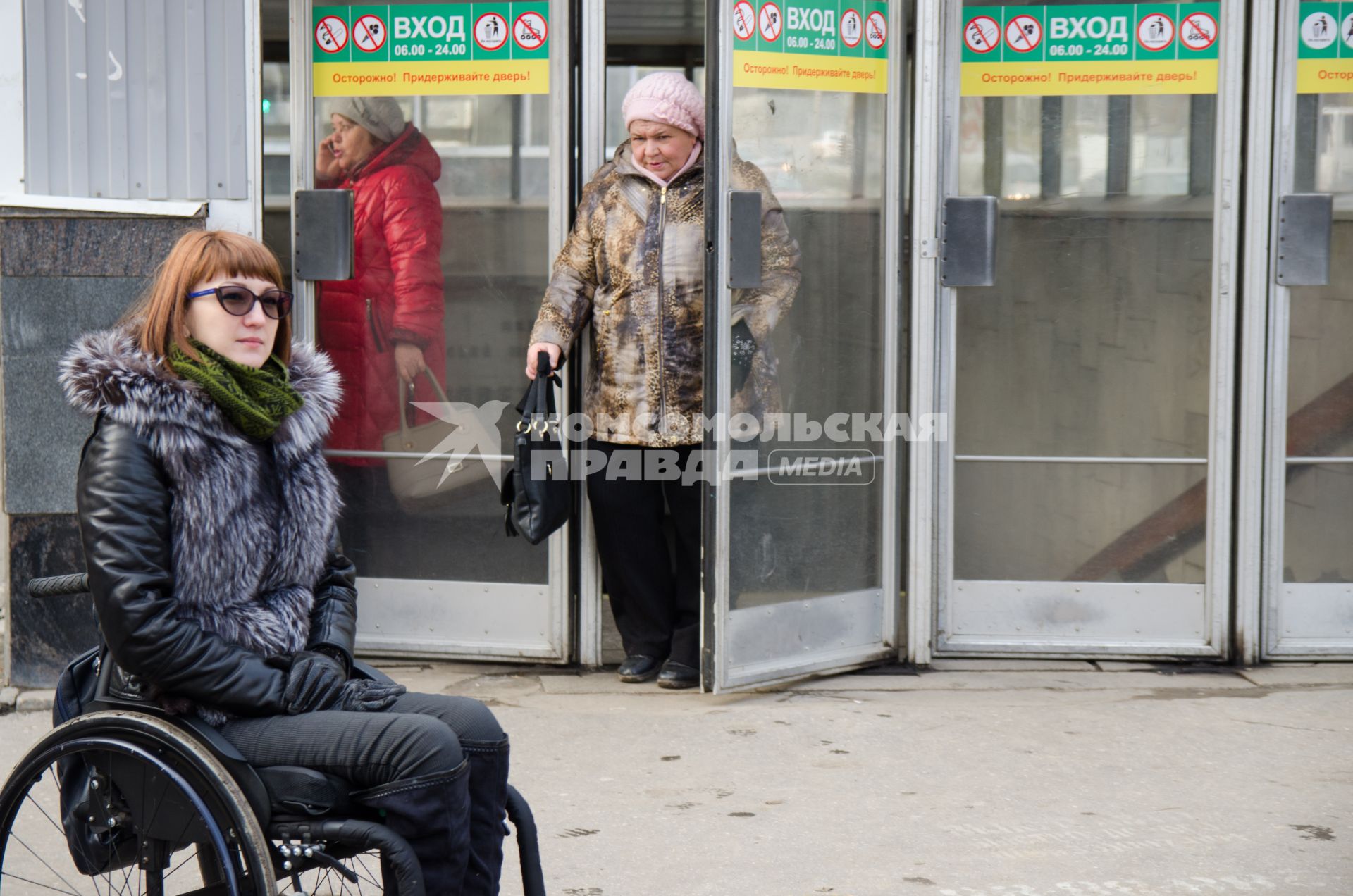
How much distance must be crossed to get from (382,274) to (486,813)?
299cm

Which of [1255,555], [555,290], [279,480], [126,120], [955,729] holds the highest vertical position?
[126,120]

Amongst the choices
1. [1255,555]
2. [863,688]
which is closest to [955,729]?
[863,688]

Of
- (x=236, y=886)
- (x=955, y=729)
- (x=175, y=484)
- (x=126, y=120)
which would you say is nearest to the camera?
(x=236, y=886)

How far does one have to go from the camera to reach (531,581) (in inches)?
219

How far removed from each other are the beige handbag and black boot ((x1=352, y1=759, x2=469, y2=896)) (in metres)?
2.92

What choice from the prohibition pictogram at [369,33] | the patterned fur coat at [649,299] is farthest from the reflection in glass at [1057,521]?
the prohibition pictogram at [369,33]

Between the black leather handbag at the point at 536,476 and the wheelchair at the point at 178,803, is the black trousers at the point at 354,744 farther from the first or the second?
the black leather handbag at the point at 536,476

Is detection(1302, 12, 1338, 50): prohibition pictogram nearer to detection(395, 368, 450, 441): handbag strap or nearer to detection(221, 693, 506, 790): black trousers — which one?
detection(395, 368, 450, 441): handbag strap

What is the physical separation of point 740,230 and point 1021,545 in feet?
5.23

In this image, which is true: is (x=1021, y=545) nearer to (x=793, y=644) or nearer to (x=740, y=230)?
(x=793, y=644)

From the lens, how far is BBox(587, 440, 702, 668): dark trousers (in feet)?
17.4

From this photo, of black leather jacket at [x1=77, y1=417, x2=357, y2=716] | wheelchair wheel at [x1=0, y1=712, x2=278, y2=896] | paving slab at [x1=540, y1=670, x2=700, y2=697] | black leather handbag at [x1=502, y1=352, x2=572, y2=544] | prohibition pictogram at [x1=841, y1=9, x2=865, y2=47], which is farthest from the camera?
paving slab at [x1=540, y1=670, x2=700, y2=697]

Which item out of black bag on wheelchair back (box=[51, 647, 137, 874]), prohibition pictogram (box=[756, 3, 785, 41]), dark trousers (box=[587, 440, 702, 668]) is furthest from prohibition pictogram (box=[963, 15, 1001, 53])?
black bag on wheelchair back (box=[51, 647, 137, 874])

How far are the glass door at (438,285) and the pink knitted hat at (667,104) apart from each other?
336 millimetres
